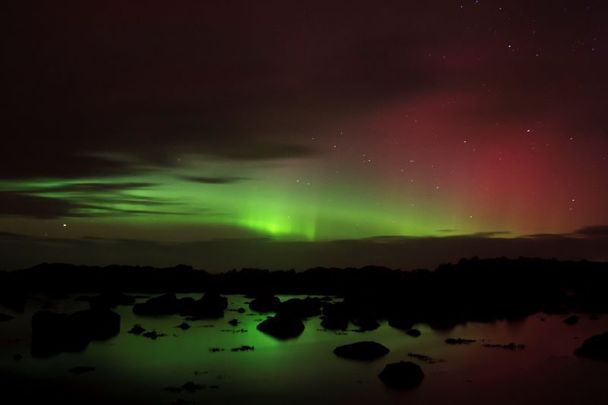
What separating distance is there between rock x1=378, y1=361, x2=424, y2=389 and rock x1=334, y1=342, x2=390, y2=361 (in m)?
5.24

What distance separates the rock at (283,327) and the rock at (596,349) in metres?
17.9

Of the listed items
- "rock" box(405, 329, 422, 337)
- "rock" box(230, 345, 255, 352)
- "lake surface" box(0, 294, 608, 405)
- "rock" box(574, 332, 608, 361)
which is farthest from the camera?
"rock" box(405, 329, 422, 337)

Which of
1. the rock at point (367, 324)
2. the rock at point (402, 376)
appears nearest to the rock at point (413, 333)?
the rock at point (367, 324)

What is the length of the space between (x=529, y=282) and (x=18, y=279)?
280 feet

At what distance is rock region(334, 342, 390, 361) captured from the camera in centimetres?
3102

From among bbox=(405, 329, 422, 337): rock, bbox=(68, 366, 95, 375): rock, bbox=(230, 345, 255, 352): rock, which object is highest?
bbox=(405, 329, 422, 337): rock

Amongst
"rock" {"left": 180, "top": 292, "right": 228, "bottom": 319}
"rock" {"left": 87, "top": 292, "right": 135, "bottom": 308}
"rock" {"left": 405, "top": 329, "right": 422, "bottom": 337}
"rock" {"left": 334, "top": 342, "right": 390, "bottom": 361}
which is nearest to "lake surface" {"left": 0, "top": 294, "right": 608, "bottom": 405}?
"rock" {"left": 405, "top": 329, "right": 422, "bottom": 337}

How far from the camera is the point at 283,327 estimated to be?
4012 centimetres

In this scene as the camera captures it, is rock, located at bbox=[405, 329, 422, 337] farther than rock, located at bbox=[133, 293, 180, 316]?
No

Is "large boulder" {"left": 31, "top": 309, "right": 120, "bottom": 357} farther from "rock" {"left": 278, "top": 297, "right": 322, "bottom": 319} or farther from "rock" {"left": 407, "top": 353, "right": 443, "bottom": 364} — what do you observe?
"rock" {"left": 278, "top": 297, "right": 322, "bottom": 319}

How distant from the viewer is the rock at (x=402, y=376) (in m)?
24.7

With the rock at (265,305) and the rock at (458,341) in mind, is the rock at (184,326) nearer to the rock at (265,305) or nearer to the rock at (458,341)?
the rock at (265,305)

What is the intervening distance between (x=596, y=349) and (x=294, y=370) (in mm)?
19186

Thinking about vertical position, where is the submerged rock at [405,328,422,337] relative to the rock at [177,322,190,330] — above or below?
above
